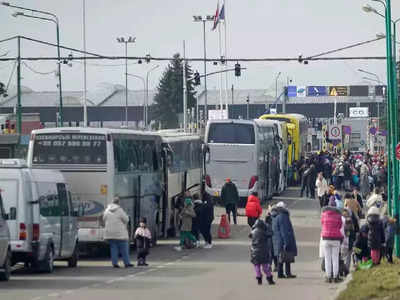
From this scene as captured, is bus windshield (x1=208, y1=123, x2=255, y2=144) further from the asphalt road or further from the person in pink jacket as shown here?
the person in pink jacket

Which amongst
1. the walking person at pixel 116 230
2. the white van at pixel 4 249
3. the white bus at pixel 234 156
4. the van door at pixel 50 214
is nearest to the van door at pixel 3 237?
the white van at pixel 4 249

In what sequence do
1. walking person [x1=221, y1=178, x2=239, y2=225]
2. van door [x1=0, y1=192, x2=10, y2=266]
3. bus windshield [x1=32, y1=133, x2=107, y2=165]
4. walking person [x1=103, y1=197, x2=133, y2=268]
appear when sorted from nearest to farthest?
1. van door [x1=0, y1=192, x2=10, y2=266]
2. walking person [x1=103, y1=197, x2=133, y2=268]
3. bus windshield [x1=32, y1=133, x2=107, y2=165]
4. walking person [x1=221, y1=178, x2=239, y2=225]

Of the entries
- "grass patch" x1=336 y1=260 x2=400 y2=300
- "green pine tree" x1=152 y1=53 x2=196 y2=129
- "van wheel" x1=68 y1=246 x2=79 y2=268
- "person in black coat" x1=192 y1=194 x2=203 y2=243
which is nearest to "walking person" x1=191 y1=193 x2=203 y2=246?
"person in black coat" x1=192 y1=194 x2=203 y2=243

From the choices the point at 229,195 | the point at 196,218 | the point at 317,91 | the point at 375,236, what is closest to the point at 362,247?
the point at 375,236

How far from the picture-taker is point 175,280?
2386 centimetres

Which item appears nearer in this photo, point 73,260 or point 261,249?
point 261,249

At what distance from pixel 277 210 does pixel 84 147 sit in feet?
24.1

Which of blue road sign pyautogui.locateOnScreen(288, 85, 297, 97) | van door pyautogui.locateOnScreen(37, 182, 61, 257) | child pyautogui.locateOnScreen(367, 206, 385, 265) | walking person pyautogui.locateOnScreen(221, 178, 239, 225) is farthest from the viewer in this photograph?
blue road sign pyautogui.locateOnScreen(288, 85, 297, 97)

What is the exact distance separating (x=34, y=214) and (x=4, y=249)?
2.50 metres

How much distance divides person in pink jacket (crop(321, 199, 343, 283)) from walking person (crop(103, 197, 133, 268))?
19.8 ft

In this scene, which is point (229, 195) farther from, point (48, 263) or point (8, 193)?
point (8, 193)

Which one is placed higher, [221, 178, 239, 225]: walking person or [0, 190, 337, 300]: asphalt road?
[221, 178, 239, 225]: walking person

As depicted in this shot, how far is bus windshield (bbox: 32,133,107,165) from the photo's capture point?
29438mm

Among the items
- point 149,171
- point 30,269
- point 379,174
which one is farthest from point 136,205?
point 379,174
